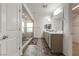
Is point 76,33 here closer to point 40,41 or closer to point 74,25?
→ point 74,25

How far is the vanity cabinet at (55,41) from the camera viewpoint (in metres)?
3.43

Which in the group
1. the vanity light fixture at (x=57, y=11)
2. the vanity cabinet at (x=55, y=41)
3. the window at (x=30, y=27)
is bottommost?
the vanity cabinet at (x=55, y=41)

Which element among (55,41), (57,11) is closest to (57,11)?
(57,11)

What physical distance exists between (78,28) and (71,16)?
0.40 m

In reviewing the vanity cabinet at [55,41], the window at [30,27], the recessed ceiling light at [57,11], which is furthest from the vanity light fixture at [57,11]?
the window at [30,27]

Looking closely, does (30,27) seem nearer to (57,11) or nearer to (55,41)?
(55,41)

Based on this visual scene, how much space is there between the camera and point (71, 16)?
282 cm

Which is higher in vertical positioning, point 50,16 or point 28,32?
point 50,16

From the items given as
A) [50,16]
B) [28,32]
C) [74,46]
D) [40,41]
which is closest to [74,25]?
[74,46]

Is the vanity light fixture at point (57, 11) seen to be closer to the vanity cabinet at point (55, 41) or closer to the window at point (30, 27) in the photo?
the vanity cabinet at point (55, 41)

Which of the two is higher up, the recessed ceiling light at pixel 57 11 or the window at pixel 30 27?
the recessed ceiling light at pixel 57 11

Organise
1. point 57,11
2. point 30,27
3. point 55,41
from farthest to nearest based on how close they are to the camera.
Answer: point 57,11 < point 55,41 < point 30,27

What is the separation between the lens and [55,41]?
354cm

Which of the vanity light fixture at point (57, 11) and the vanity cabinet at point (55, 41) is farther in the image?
the vanity light fixture at point (57, 11)
